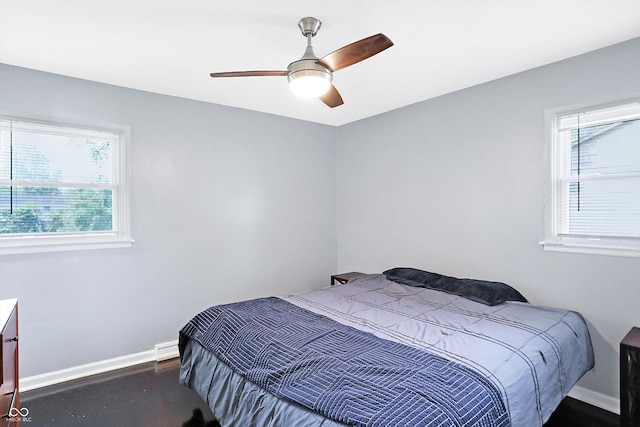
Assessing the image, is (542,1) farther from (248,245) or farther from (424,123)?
(248,245)

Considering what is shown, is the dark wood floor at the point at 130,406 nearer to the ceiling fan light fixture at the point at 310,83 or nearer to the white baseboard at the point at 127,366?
the white baseboard at the point at 127,366

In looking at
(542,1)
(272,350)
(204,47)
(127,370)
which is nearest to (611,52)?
(542,1)

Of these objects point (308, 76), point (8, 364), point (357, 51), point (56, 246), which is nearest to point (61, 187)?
point (56, 246)

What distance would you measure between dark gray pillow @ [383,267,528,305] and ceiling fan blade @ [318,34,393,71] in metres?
1.99

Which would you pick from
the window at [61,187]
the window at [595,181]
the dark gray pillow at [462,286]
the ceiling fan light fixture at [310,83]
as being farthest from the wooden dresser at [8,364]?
the window at [595,181]

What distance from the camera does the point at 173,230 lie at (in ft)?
10.9

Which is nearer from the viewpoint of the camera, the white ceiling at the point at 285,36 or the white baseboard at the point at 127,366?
the white ceiling at the point at 285,36

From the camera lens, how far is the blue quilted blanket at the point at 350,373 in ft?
4.34

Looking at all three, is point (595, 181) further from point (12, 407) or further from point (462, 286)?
point (12, 407)

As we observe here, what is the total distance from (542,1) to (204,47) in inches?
79.3

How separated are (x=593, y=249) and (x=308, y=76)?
2.29 meters

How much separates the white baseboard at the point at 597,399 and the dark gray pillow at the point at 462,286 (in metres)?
0.70

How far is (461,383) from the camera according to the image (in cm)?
149

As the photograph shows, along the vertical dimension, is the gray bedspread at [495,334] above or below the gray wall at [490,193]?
below
